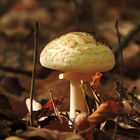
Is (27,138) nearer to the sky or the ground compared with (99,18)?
nearer to the ground

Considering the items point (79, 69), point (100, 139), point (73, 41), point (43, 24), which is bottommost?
point (100, 139)

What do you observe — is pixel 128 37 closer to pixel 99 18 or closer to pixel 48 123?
pixel 48 123

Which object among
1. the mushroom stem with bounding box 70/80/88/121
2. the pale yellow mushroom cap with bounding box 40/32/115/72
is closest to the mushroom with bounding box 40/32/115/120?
the pale yellow mushroom cap with bounding box 40/32/115/72

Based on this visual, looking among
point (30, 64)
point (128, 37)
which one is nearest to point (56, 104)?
point (128, 37)

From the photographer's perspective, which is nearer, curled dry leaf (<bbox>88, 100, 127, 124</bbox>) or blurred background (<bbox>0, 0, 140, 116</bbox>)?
curled dry leaf (<bbox>88, 100, 127, 124</bbox>)

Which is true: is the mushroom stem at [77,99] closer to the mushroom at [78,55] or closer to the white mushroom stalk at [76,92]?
the white mushroom stalk at [76,92]

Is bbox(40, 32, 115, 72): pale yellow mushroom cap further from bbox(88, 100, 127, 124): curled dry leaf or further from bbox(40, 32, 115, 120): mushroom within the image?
bbox(88, 100, 127, 124): curled dry leaf

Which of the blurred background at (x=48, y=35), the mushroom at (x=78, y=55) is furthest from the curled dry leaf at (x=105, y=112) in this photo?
the blurred background at (x=48, y=35)
